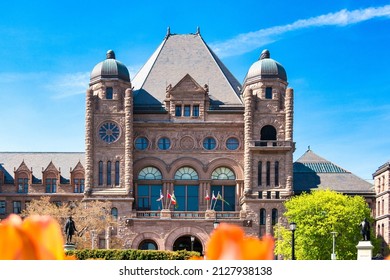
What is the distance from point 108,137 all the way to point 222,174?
995 cm

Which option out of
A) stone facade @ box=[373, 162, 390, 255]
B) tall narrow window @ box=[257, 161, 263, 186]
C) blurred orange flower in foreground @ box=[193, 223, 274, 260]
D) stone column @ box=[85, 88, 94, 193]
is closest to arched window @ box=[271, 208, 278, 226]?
tall narrow window @ box=[257, 161, 263, 186]

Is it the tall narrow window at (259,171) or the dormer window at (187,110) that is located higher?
the dormer window at (187,110)

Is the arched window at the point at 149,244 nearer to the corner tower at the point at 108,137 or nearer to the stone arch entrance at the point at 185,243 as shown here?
the stone arch entrance at the point at 185,243

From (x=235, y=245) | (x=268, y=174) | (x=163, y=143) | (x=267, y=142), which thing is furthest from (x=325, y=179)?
(x=235, y=245)

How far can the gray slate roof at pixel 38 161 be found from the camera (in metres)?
53.2

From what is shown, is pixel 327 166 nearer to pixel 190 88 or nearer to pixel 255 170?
pixel 255 170

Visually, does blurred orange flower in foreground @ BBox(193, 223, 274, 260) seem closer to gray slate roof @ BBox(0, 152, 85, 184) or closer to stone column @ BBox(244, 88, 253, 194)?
stone column @ BBox(244, 88, 253, 194)

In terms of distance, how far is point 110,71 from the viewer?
4947cm

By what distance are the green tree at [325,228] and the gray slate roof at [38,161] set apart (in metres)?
23.4

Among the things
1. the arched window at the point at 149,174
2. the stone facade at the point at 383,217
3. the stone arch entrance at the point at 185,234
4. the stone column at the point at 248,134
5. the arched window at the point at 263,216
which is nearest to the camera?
the stone facade at the point at 383,217

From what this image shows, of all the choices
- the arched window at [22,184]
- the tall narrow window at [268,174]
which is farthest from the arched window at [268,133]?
the arched window at [22,184]

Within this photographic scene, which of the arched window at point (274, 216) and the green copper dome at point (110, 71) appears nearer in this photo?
the arched window at point (274, 216)

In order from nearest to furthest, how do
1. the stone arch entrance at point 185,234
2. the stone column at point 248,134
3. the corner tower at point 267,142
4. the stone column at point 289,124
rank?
the stone arch entrance at point 185,234
the corner tower at point 267,142
the stone column at point 248,134
the stone column at point 289,124

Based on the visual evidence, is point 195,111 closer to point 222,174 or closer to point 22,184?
point 222,174
